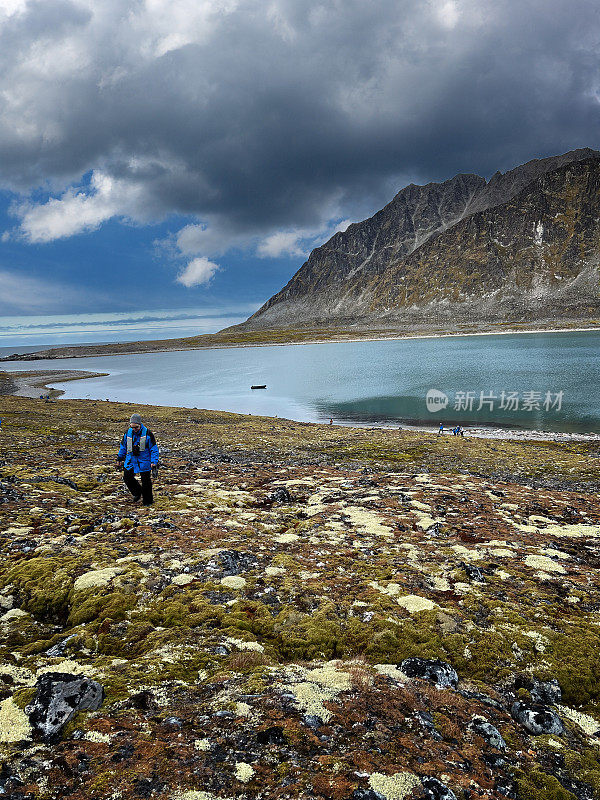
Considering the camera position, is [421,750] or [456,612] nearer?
[421,750]

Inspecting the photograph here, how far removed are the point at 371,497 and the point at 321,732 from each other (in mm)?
12940

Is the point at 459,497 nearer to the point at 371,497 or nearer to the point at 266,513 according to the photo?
the point at 371,497

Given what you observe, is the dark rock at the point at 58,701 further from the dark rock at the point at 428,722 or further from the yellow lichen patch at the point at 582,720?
the yellow lichen patch at the point at 582,720

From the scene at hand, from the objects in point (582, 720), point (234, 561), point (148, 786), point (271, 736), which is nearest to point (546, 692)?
point (582, 720)

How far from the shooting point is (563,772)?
5.73 metres

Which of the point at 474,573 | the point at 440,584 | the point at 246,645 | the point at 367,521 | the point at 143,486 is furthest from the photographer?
the point at 143,486

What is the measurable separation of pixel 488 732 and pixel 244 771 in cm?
359

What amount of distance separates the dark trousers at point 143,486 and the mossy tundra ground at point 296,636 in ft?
1.78

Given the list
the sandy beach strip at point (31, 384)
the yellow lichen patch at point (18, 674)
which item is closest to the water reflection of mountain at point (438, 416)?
the yellow lichen patch at point (18, 674)

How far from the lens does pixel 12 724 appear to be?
5500 millimetres

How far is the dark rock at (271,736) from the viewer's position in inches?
218

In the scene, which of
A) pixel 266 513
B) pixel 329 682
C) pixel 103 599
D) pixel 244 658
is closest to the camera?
pixel 329 682

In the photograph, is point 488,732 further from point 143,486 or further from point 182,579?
point 143,486

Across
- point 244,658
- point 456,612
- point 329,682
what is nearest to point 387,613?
point 456,612
